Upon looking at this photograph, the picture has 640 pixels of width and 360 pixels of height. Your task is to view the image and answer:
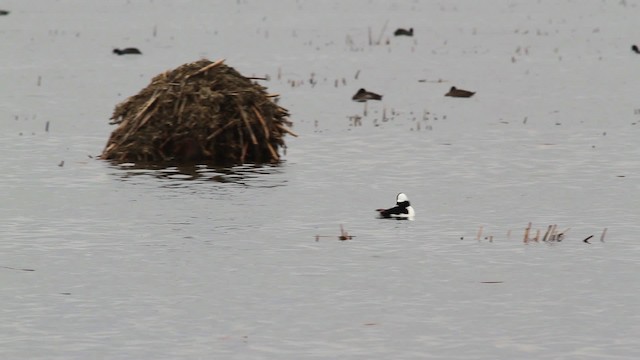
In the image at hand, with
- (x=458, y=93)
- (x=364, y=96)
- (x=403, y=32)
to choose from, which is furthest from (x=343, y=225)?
(x=403, y=32)

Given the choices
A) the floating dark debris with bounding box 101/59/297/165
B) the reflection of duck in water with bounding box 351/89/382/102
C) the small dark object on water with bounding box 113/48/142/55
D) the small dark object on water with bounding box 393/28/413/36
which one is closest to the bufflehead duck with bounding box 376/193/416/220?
the floating dark debris with bounding box 101/59/297/165

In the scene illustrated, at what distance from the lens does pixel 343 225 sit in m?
18.3

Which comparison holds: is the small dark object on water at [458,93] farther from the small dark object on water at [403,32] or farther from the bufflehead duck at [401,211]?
the small dark object on water at [403,32]

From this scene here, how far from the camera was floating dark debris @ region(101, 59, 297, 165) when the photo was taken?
24719 millimetres

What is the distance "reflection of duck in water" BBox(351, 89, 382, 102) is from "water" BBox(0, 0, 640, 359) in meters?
0.51

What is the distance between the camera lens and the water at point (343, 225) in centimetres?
1232

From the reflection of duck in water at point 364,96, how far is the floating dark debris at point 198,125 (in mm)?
10981

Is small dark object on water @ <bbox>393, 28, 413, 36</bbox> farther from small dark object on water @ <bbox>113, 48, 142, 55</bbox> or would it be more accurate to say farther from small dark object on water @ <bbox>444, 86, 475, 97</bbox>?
small dark object on water @ <bbox>444, 86, 475, 97</bbox>

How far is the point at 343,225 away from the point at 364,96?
59.5 feet

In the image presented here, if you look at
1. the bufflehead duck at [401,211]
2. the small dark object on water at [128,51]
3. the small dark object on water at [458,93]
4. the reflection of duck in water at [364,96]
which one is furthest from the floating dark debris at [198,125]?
the small dark object on water at [128,51]

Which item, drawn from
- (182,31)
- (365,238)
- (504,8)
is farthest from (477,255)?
(504,8)

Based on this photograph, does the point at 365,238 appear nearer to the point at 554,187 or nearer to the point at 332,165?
the point at 554,187

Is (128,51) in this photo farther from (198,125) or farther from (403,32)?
(198,125)

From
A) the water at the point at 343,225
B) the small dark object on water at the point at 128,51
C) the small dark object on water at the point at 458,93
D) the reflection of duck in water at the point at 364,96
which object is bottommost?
the water at the point at 343,225
